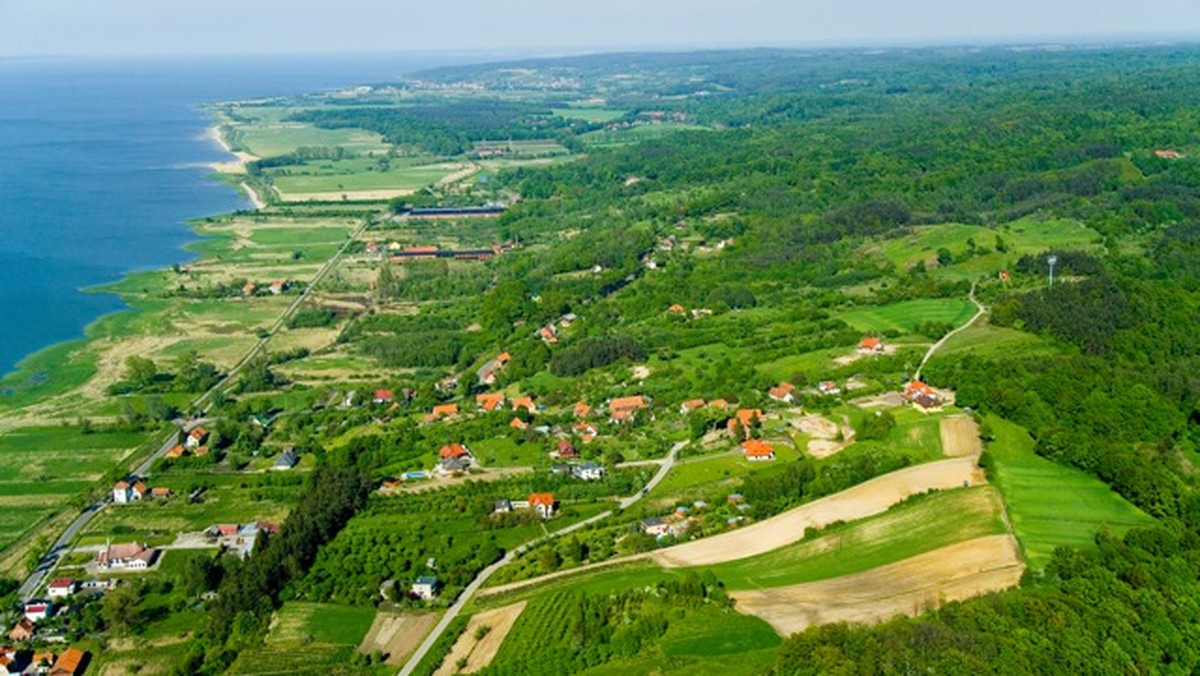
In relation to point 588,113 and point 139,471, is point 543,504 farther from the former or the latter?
point 588,113

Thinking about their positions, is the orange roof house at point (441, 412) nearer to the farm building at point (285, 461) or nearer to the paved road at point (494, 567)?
the farm building at point (285, 461)

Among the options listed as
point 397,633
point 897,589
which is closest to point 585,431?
point 397,633

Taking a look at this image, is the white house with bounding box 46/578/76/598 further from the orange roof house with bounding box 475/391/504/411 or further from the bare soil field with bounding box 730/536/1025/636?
the bare soil field with bounding box 730/536/1025/636

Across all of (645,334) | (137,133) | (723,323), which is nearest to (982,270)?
(723,323)

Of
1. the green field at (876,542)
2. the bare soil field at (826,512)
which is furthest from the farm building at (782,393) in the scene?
the green field at (876,542)

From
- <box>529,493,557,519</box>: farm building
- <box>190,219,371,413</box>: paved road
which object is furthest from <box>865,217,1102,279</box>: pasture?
<box>190,219,371,413</box>: paved road

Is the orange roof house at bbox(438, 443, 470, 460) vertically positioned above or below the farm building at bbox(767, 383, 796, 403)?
below
